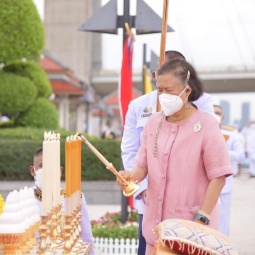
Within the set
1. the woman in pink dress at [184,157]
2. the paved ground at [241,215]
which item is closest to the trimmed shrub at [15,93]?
the paved ground at [241,215]

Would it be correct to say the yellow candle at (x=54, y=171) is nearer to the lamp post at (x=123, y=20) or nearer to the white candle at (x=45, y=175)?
the white candle at (x=45, y=175)

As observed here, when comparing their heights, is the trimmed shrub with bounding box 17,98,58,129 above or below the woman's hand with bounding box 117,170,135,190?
below

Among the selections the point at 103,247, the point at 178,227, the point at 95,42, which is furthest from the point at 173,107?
the point at 95,42

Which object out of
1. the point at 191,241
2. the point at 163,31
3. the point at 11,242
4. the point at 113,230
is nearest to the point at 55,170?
the point at 11,242

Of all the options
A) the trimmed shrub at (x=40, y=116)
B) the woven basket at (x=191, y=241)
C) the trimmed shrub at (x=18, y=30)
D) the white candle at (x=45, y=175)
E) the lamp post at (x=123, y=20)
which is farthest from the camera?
the trimmed shrub at (x=40, y=116)

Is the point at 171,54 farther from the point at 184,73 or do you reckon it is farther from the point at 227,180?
the point at 227,180

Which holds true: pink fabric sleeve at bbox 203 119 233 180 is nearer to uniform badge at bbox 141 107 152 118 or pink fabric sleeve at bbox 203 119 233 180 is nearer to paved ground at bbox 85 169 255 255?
uniform badge at bbox 141 107 152 118

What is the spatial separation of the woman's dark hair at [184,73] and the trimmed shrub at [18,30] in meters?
9.39

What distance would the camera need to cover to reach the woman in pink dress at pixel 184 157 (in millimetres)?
2912

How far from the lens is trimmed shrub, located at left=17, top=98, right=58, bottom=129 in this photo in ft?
42.8

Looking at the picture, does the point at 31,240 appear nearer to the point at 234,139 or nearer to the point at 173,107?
the point at 173,107

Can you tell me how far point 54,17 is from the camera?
5762cm

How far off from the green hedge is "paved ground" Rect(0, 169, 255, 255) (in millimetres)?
616

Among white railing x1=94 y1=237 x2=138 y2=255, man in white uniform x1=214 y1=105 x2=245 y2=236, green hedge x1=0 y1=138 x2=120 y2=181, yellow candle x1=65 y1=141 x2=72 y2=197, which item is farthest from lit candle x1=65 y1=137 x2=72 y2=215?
green hedge x1=0 y1=138 x2=120 y2=181
